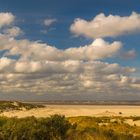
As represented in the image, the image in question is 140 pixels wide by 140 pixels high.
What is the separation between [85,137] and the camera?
17219 millimetres

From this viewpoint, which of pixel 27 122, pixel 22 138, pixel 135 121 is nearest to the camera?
pixel 22 138

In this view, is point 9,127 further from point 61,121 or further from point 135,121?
point 135,121

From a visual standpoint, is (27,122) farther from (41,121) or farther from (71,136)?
(71,136)

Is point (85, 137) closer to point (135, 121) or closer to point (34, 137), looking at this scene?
point (34, 137)

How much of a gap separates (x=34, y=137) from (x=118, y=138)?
3.87 m

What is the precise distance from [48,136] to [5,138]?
1.93 metres

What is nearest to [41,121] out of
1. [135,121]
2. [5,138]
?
[5,138]

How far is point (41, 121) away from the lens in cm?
1852

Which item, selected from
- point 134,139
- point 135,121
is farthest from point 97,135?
point 135,121

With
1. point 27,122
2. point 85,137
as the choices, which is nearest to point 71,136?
point 85,137

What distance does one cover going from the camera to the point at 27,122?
1797 cm

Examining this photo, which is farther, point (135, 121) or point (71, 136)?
point (135, 121)

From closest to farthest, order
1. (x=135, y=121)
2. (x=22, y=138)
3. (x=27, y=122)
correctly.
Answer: (x=22, y=138) < (x=27, y=122) < (x=135, y=121)

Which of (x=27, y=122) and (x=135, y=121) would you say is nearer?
(x=27, y=122)
